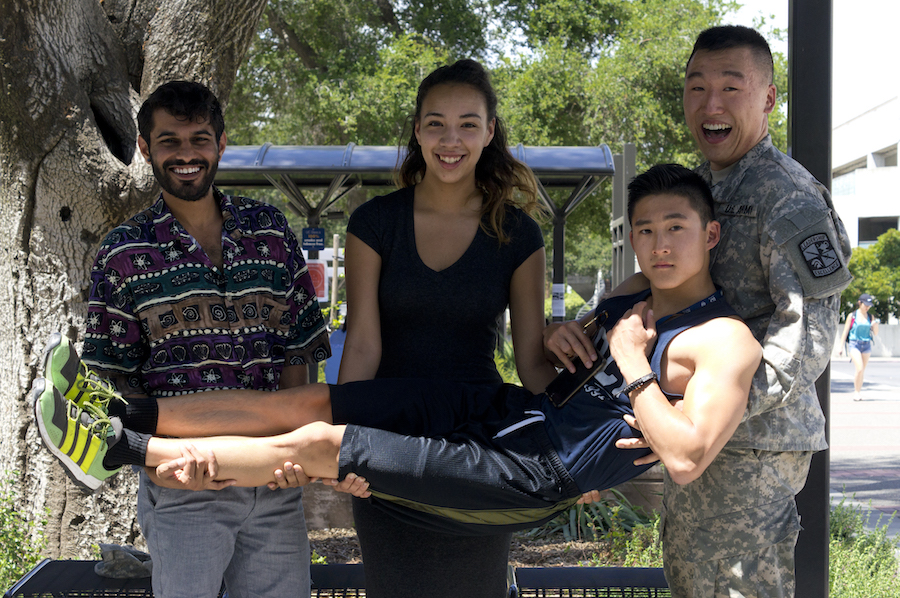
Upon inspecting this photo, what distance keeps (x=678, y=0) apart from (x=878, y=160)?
90.6ft

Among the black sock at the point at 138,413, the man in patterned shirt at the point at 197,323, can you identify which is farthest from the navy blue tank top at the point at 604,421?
the black sock at the point at 138,413

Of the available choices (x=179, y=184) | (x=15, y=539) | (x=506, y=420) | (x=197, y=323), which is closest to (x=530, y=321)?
(x=506, y=420)

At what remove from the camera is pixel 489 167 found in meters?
2.81

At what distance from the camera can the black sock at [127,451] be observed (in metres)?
2.16

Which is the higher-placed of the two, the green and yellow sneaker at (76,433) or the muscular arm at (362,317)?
the muscular arm at (362,317)

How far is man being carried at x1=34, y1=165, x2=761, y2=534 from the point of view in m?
2.13

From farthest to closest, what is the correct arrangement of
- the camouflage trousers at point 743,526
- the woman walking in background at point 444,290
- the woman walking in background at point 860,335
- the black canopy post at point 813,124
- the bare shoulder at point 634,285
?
the woman walking in background at point 860,335 → the black canopy post at point 813,124 → the bare shoulder at point 634,285 → the woman walking in background at point 444,290 → the camouflage trousers at point 743,526

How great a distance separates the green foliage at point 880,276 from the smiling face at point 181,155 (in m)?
26.3

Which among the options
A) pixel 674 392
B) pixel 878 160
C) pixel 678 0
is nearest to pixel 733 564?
pixel 674 392

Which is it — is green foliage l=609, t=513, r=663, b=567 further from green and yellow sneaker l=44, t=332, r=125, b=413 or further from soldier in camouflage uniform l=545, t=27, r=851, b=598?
green and yellow sneaker l=44, t=332, r=125, b=413

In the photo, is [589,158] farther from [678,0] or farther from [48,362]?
[678,0]

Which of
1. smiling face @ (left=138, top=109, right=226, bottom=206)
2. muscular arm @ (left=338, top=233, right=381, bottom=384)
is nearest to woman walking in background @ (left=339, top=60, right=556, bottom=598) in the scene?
muscular arm @ (left=338, top=233, right=381, bottom=384)

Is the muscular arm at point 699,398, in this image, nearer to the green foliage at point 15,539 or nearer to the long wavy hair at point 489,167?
the long wavy hair at point 489,167

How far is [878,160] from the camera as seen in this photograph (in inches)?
1510
